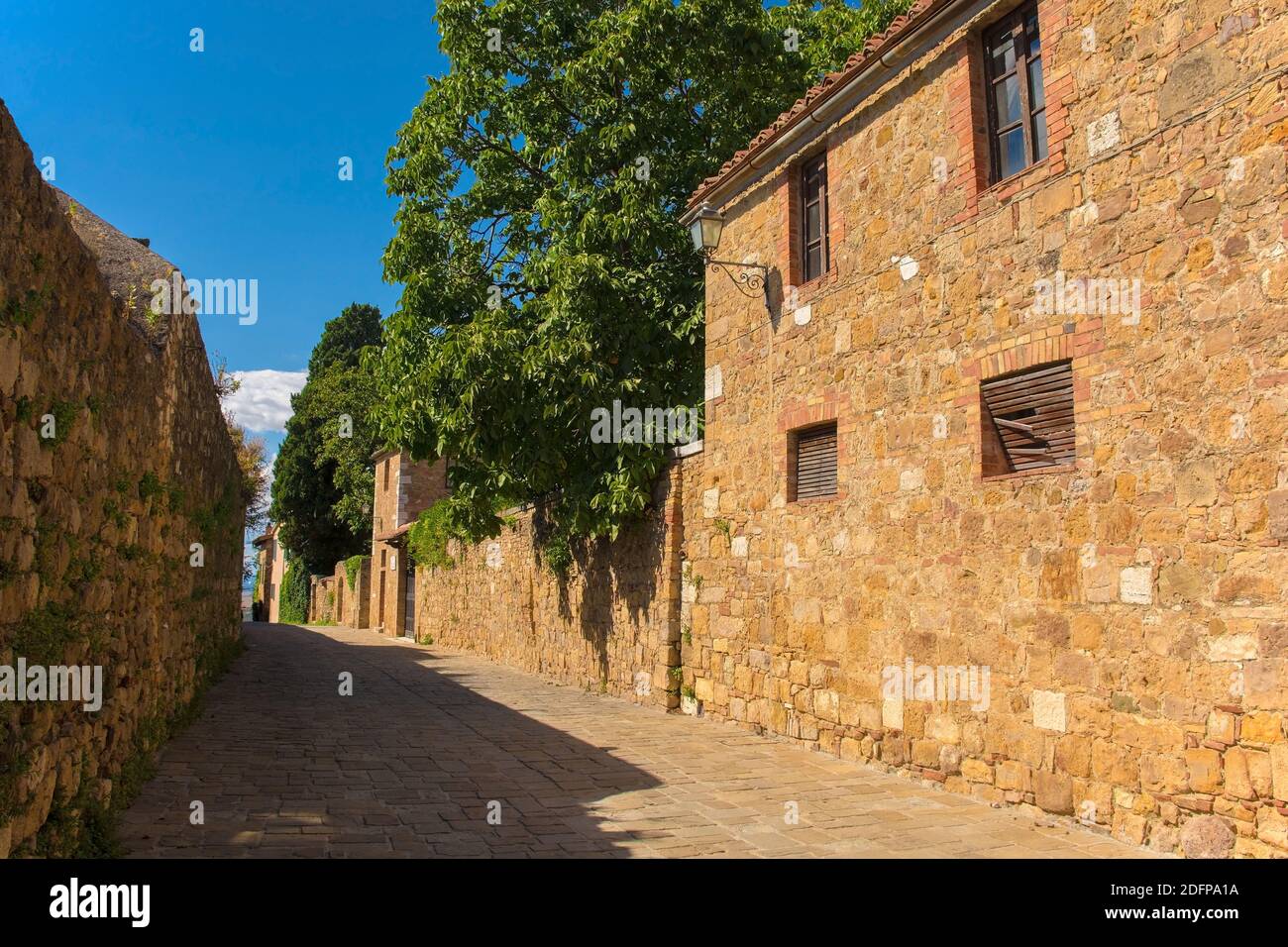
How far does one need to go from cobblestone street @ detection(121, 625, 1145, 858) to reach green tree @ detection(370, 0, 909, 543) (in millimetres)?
Answer: 3452

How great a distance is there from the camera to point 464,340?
12.0 metres

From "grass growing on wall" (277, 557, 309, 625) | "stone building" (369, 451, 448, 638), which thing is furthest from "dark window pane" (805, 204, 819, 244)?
"grass growing on wall" (277, 557, 309, 625)

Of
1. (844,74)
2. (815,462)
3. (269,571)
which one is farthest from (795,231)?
(269,571)

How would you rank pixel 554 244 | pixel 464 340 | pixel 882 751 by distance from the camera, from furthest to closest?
pixel 554 244 < pixel 464 340 < pixel 882 751

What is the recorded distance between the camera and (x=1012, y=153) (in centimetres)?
697

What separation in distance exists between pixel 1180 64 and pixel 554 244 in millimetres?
8987

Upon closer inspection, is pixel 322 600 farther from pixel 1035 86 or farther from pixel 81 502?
pixel 1035 86

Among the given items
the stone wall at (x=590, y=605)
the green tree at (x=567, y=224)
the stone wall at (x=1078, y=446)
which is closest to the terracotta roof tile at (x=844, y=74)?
the stone wall at (x=1078, y=446)

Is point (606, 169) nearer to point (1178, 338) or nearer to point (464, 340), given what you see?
point (464, 340)

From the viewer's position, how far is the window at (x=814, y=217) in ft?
29.9

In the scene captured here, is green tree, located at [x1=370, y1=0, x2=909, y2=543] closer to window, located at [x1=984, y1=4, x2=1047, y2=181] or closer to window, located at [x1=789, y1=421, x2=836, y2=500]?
window, located at [x1=789, y1=421, x2=836, y2=500]

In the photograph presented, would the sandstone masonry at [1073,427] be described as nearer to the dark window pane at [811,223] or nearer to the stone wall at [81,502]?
the dark window pane at [811,223]

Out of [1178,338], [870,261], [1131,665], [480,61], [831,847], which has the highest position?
[480,61]
